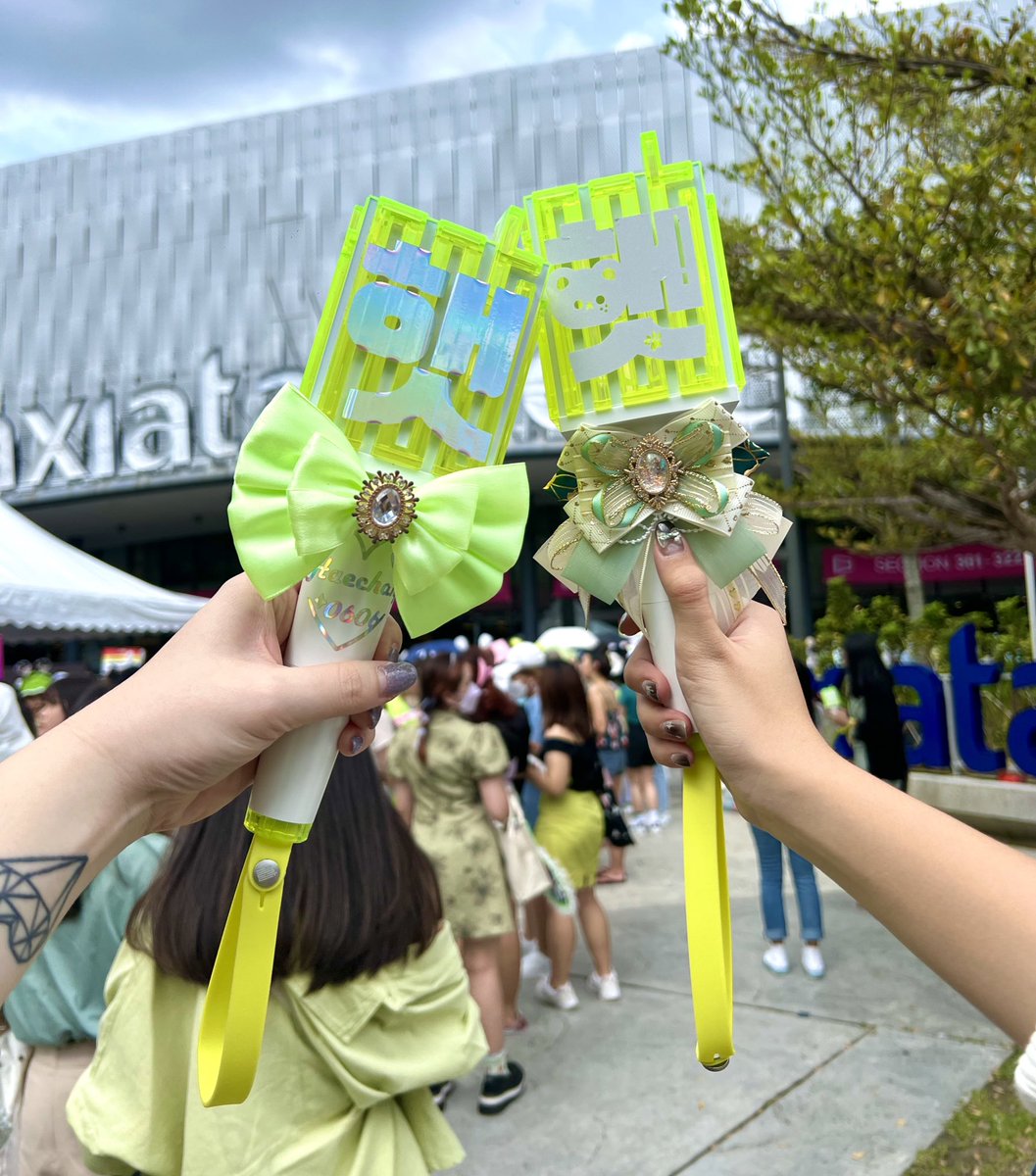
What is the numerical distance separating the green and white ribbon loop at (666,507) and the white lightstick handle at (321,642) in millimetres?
279

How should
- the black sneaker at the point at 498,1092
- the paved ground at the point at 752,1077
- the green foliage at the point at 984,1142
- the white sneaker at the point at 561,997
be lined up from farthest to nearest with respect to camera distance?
the white sneaker at the point at 561,997 < the black sneaker at the point at 498,1092 < the paved ground at the point at 752,1077 < the green foliage at the point at 984,1142

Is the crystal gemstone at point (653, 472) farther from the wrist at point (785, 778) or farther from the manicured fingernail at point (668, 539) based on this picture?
the wrist at point (785, 778)

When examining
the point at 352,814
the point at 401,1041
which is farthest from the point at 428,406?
the point at 401,1041

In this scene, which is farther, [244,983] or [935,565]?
[935,565]

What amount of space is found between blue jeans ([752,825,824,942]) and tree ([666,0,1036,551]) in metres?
1.86

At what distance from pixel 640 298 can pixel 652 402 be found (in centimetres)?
14

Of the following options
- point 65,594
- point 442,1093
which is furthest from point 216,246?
point 442,1093

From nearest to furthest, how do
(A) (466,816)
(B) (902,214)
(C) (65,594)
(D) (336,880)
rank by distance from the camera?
(D) (336,880), (B) (902,214), (A) (466,816), (C) (65,594)

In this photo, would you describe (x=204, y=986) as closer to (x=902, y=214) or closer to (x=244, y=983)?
(x=244, y=983)

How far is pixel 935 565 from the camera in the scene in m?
17.0

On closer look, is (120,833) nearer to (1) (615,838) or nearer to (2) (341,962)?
(2) (341,962)

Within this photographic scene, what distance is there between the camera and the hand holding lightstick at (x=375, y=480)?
1.12 m

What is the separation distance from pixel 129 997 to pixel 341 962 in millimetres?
444

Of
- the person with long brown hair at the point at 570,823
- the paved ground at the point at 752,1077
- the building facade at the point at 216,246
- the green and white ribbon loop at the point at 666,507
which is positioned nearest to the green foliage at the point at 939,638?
the paved ground at the point at 752,1077
